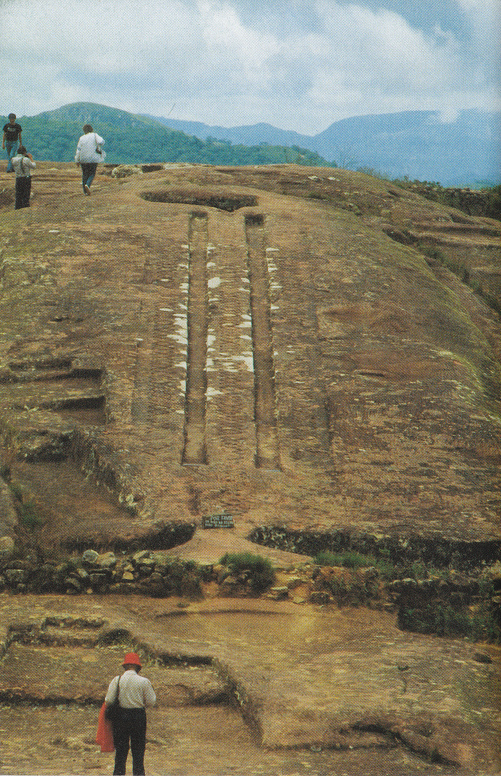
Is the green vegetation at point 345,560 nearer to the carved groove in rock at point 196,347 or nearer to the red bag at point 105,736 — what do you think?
the carved groove in rock at point 196,347

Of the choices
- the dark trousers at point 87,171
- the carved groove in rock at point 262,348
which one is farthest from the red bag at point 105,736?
the dark trousers at point 87,171

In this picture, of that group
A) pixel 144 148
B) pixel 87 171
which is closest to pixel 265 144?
pixel 144 148

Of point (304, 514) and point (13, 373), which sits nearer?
point (304, 514)

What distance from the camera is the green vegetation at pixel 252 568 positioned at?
9461mm

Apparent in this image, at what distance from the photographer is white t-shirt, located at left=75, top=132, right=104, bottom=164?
1783cm

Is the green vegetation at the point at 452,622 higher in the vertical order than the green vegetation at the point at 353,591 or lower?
lower

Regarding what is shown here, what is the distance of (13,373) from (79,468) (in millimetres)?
2130

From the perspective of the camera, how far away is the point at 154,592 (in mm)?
9344

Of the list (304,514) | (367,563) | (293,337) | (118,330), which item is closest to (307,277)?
(293,337)

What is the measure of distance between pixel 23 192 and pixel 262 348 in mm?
7236

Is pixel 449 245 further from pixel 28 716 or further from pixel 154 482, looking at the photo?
pixel 28 716

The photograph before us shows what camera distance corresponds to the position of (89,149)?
17859 millimetres

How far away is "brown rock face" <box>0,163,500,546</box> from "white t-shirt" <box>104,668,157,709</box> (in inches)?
160

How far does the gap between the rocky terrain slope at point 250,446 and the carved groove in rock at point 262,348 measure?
0.04 metres
